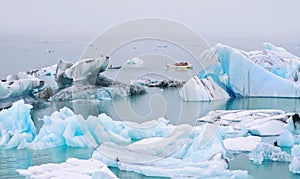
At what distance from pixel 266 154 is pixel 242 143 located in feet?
1.31

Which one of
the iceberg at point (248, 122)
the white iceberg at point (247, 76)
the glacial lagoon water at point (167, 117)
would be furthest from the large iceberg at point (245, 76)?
the iceberg at point (248, 122)

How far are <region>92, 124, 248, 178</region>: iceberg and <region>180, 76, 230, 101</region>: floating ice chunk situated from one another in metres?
2.53

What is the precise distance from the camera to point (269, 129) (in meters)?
4.04

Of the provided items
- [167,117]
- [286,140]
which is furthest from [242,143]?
[167,117]

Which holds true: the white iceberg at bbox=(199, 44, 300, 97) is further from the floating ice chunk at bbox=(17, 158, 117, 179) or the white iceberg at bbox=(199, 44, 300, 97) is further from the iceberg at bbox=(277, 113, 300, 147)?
the floating ice chunk at bbox=(17, 158, 117, 179)

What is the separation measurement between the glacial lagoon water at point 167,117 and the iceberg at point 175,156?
0.10 meters

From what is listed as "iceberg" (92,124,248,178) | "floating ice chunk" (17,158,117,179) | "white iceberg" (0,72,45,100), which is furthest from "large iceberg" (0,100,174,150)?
"white iceberg" (0,72,45,100)

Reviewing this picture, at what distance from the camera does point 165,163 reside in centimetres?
303

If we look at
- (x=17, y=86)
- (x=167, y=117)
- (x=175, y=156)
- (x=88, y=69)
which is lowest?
(x=167, y=117)

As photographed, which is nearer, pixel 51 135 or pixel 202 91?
pixel 51 135

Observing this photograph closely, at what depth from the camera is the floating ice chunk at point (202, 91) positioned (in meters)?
6.05

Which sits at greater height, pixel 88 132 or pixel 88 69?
pixel 88 69

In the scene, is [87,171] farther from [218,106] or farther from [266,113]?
[218,106]

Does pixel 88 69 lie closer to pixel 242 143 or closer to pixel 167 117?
pixel 167 117
